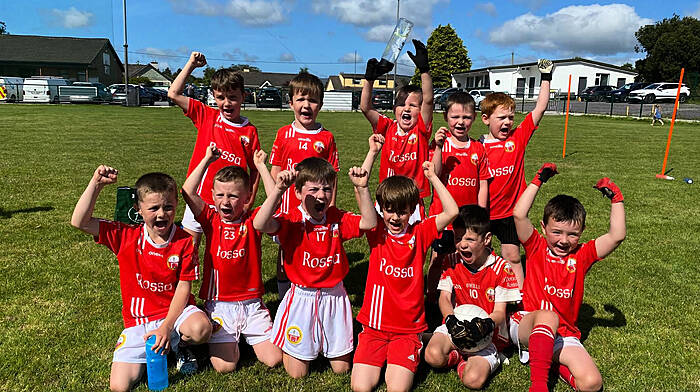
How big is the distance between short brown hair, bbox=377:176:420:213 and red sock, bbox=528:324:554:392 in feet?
4.06

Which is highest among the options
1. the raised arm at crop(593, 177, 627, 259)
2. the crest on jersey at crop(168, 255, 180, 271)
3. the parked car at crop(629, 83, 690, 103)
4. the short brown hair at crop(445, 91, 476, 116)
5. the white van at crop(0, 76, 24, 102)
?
the parked car at crop(629, 83, 690, 103)

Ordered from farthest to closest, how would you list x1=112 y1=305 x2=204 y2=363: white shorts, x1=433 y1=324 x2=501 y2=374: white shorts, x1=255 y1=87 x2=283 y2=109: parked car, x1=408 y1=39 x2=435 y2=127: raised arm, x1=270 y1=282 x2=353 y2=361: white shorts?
x1=255 y1=87 x2=283 y2=109: parked car, x1=408 y1=39 x2=435 y2=127: raised arm, x1=270 y1=282 x2=353 y2=361: white shorts, x1=433 y1=324 x2=501 y2=374: white shorts, x1=112 y1=305 x2=204 y2=363: white shorts

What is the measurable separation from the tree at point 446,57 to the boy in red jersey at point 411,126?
213 ft

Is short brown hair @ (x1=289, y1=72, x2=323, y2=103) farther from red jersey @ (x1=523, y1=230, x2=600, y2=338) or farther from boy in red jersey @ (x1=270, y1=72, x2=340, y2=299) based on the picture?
red jersey @ (x1=523, y1=230, x2=600, y2=338)

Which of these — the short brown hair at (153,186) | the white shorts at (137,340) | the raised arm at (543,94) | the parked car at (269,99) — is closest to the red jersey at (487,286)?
the raised arm at (543,94)

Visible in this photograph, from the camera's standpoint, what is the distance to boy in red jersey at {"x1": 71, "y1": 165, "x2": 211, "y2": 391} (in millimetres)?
3377

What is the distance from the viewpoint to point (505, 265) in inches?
150

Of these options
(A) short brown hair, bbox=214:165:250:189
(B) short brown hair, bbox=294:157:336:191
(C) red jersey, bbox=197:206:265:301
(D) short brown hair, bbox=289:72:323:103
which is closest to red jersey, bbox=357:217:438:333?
(B) short brown hair, bbox=294:157:336:191

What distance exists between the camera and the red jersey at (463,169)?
176 inches

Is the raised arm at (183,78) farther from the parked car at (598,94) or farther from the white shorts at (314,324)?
the parked car at (598,94)

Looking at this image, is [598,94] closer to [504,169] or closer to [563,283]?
[504,169]

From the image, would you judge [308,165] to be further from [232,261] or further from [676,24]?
[676,24]

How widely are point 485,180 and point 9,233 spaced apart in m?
5.99

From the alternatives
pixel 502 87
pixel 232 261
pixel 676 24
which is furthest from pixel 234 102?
pixel 676 24
